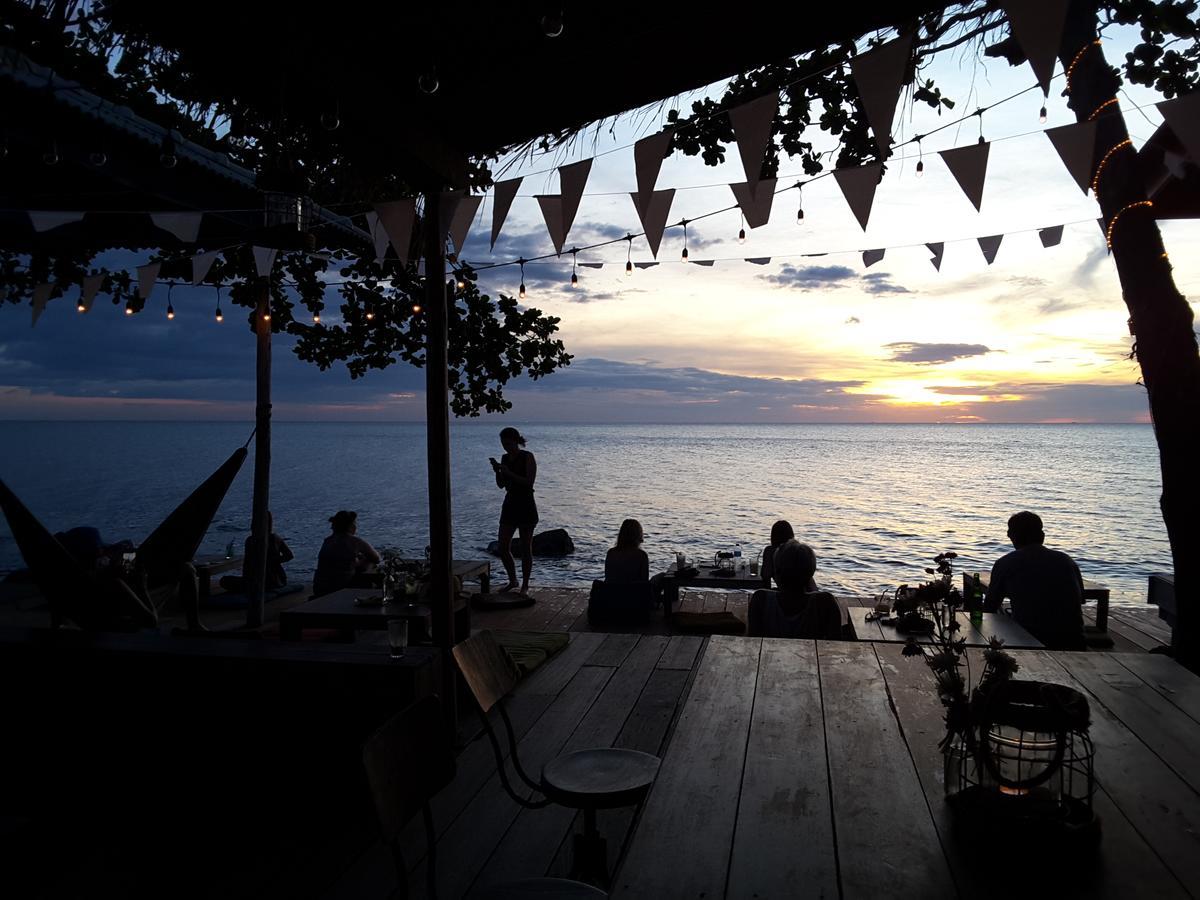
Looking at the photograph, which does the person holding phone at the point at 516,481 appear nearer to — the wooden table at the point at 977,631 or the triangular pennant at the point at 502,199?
the wooden table at the point at 977,631

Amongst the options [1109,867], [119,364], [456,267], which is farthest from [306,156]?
[119,364]

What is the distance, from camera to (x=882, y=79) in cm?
216

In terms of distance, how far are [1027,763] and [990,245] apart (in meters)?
3.80

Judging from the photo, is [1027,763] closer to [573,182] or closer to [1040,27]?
[1040,27]

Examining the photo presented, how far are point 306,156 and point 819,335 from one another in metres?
40.1

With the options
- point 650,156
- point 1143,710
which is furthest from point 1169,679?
point 650,156

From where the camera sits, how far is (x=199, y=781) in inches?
124

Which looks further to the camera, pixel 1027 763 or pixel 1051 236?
pixel 1051 236

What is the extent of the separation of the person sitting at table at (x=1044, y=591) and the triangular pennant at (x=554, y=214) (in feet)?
9.85

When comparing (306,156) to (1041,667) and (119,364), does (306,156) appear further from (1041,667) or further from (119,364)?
(119,364)

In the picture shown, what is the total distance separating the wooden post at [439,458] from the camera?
11.1 feet

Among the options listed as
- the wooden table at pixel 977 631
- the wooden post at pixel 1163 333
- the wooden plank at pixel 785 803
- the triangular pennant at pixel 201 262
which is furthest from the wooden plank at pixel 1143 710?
the triangular pennant at pixel 201 262

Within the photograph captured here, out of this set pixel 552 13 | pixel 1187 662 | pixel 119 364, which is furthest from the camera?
pixel 119 364

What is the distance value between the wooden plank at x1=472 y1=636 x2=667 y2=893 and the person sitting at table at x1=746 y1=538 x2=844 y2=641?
90 cm
